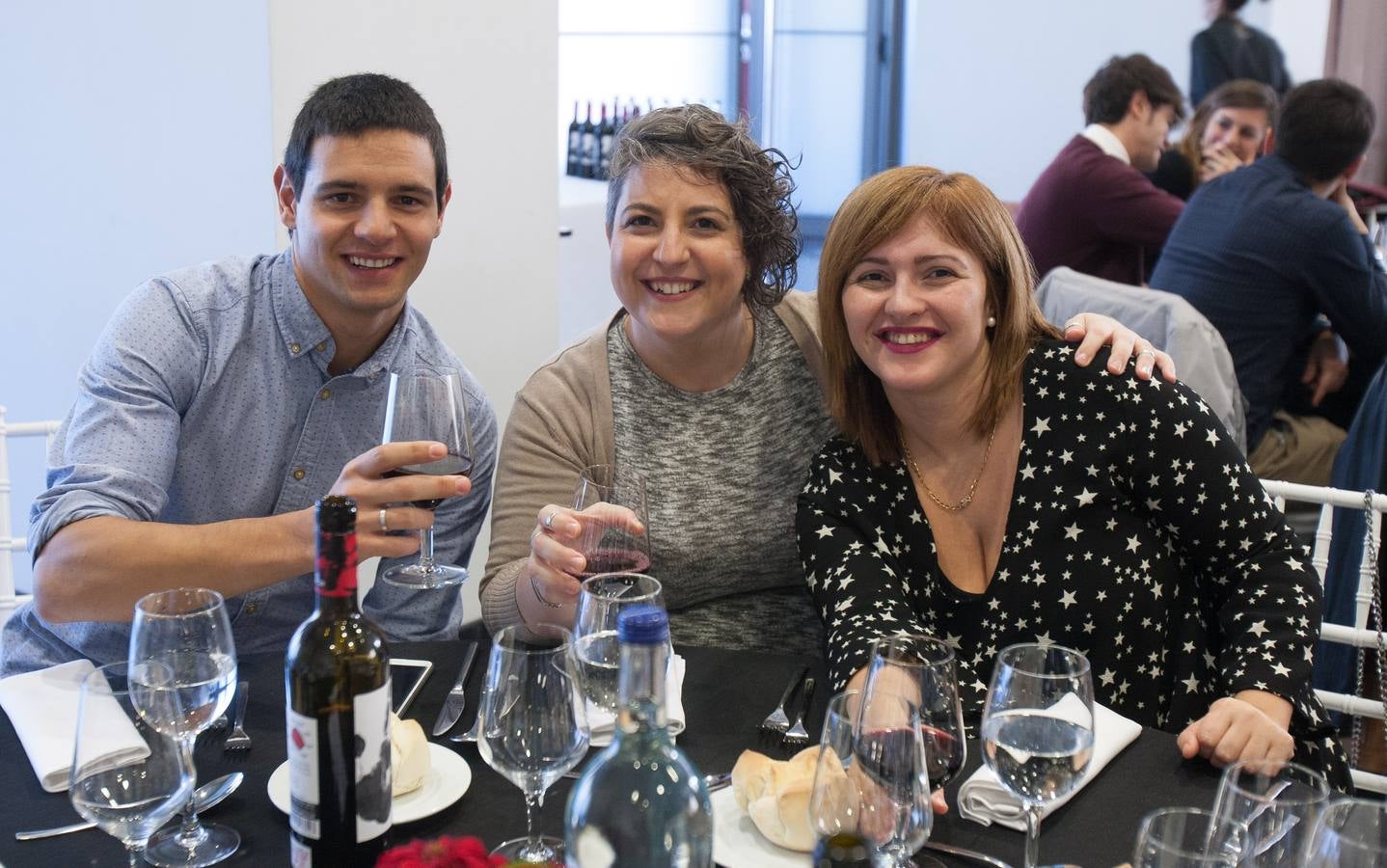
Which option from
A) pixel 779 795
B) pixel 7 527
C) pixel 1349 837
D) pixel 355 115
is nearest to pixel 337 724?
pixel 779 795

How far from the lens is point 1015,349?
1.77 meters

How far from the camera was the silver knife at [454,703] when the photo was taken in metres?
1.33

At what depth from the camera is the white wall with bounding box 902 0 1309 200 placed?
655cm

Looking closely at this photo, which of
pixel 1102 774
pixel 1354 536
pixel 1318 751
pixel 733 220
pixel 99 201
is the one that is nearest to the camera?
Result: pixel 1102 774

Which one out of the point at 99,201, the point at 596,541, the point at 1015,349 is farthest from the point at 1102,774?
the point at 99,201

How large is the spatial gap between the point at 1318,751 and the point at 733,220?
1.03 meters

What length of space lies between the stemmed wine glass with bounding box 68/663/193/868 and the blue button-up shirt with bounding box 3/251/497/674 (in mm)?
753

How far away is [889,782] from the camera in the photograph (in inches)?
38.3

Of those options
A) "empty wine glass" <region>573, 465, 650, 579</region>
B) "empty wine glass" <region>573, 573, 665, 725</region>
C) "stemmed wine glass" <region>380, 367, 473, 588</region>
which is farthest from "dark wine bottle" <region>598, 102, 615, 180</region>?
"empty wine glass" <region>573, 573, 665, 725</region>

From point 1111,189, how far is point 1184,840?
3.35m

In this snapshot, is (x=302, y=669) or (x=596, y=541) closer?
(x=302, y=669)

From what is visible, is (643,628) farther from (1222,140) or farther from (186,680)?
(1222,140)

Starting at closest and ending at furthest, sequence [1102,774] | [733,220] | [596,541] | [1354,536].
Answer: [1102,774] → [596,541] → [733,220] → [1354,536]

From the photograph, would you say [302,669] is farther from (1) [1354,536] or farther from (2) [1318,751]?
(1) [1354,536]
